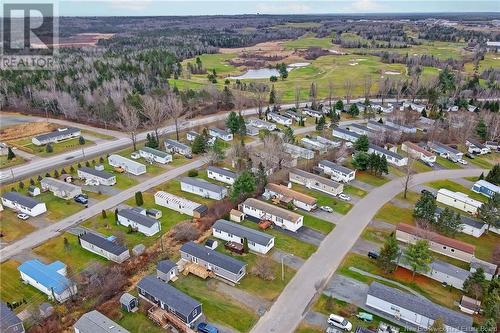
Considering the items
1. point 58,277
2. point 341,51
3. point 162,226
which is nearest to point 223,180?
point 162,226

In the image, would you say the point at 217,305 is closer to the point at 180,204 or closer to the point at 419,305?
the point at 419,305

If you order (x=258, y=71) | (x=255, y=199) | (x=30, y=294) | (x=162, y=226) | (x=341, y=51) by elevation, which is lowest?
(x=30, y=294)

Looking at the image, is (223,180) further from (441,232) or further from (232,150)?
(441,232)

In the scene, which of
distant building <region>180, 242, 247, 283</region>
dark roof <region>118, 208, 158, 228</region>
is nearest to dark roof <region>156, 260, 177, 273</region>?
distant building <region>180, 242, 247, 283</region>

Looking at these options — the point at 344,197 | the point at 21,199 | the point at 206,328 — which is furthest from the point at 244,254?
the point at 21,199

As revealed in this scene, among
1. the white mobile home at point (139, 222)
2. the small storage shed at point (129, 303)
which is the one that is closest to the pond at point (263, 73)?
Answer: the white mobile home at point (139, 222)
